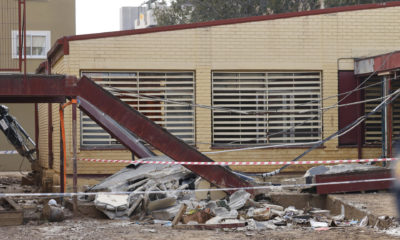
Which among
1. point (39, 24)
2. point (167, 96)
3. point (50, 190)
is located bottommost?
point (50, 190)

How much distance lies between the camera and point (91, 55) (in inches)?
698

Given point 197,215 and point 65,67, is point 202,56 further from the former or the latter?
point 197,215

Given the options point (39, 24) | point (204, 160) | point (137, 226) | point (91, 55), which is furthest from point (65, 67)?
point (39, 24)

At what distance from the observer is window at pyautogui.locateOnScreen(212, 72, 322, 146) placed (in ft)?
60.4

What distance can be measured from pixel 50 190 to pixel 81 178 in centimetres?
103

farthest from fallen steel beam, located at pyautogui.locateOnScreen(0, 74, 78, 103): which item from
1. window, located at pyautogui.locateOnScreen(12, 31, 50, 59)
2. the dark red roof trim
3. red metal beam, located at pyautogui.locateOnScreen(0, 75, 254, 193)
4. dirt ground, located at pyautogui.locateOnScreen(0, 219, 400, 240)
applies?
window, located at pyautogui.locateOnScreen(12, 31, 50, 59)

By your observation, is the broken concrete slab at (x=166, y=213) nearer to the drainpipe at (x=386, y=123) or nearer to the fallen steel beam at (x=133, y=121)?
the fallen steel beam at (x=133, y=121)

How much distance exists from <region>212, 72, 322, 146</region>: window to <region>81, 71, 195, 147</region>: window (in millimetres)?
731

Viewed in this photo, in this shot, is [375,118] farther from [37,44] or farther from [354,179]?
[37,44]

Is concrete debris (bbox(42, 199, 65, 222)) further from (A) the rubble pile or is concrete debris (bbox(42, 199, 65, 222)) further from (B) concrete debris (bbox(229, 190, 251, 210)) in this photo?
(B) concrete debris (bbox(229, 190, 251, 210))

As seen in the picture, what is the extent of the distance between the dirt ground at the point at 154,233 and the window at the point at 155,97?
5.99 metres

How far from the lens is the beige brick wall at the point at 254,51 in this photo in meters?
17.9

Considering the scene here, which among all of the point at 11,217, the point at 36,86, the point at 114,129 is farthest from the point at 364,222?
the point at 36,86

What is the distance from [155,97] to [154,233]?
7.30 m
